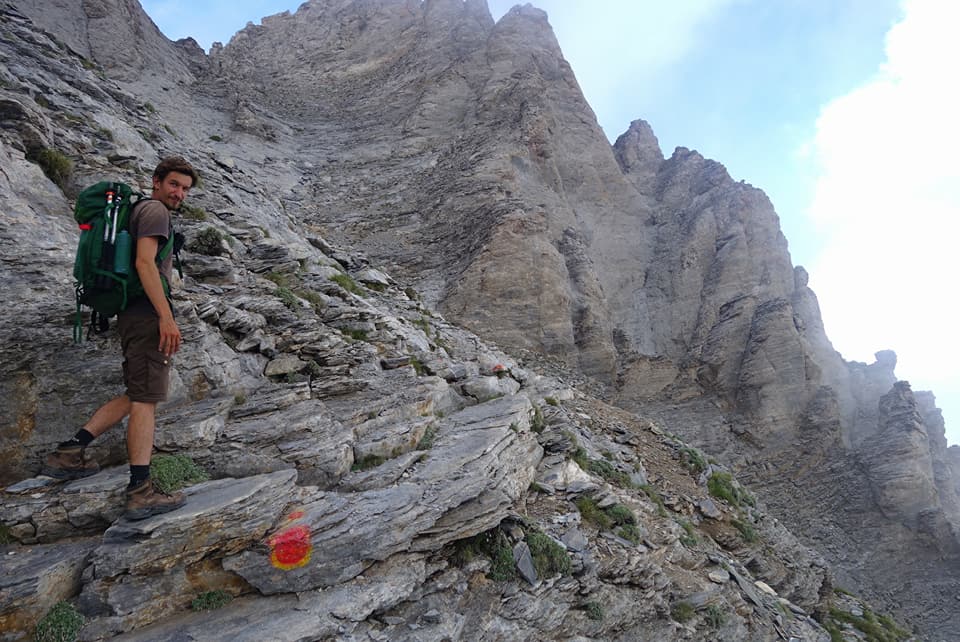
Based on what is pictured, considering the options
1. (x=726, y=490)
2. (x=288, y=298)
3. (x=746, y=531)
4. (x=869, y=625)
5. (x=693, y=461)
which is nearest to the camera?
(x=288, y=298)

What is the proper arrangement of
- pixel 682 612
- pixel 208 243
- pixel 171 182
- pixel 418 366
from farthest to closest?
pixel 418 366, pixel 208 243, pixel 682 612, pixel 171 182

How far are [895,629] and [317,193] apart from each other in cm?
2924

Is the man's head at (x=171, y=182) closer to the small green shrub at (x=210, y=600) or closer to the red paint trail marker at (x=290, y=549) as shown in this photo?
the red paint trail marker at (x=290, y=549)

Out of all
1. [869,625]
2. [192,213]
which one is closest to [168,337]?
[192,213]

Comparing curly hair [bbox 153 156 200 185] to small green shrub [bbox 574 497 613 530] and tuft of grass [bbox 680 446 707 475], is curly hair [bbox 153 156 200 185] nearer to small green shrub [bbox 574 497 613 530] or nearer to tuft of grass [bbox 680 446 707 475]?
small green shrub [bbox 574 497 613 530]

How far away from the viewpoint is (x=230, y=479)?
474 cm

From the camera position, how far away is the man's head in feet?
14.2

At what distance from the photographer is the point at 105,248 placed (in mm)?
3916

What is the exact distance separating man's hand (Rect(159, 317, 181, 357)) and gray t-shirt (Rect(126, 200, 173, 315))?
230mm

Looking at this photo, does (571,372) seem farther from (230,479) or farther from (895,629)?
(230,479)

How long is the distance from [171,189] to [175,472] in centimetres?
258

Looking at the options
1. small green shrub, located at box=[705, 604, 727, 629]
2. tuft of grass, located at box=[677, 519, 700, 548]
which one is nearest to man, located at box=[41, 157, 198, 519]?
small green shrub, located at box=[705, 604, 727, 629]

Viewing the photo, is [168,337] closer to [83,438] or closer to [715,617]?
[83,438]

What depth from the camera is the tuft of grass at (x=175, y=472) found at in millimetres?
4438
